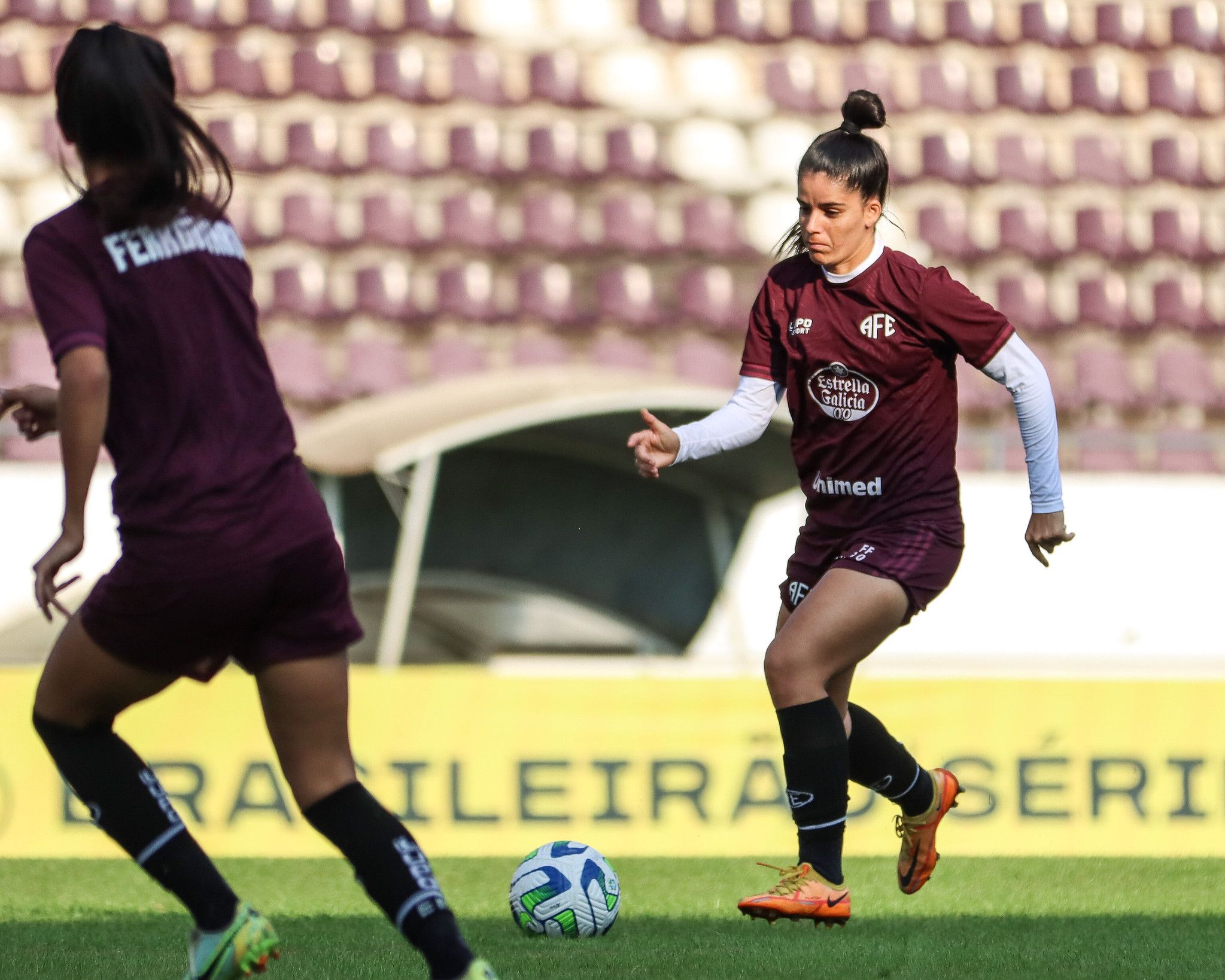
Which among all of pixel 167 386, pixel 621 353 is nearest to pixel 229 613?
pixel 167 386

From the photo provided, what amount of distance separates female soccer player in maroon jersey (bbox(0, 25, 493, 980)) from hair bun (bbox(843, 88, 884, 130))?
195 centimetres

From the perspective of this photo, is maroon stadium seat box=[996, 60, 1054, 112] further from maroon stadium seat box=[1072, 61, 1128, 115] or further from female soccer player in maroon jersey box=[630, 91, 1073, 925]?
female soccer player in maroon jersey box=[630, 91, 1073, 925]

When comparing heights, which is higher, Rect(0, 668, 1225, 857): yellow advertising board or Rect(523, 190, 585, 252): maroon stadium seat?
Rect(523, 190, 585, 252): maroon stadium seat

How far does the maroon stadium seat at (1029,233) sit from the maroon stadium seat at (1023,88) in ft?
2.24

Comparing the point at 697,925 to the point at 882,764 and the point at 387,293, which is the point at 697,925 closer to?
the point at 882,764

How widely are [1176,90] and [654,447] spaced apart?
Answer: 970cm

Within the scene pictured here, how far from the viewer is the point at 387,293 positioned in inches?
484

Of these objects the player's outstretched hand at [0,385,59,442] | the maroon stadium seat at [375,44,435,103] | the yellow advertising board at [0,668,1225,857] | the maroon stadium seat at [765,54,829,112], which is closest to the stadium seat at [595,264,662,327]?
the maroon stadium seat at [765,54,829,112]

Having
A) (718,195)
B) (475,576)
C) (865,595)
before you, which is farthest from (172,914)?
(718,195)

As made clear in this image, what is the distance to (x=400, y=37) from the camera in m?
13.0

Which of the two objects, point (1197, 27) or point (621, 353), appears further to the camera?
point (1197, 27)

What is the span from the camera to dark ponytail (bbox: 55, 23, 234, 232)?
3076 millimetres

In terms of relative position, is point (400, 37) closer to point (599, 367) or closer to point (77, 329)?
point (599, 367)

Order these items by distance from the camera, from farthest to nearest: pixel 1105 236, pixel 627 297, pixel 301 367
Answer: pixel 1105 236, pixel 627 297, pixel 301 367
